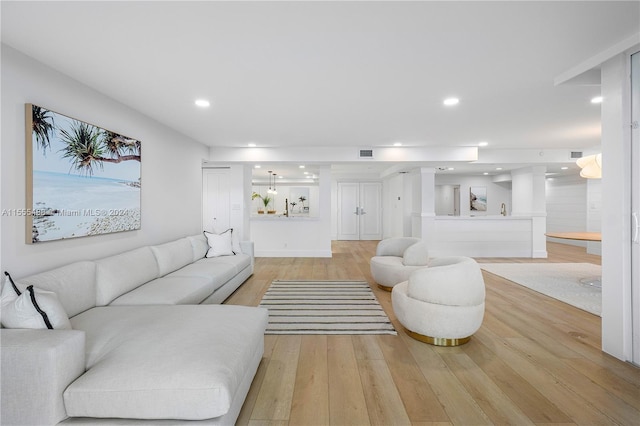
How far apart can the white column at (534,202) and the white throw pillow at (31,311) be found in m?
8.21

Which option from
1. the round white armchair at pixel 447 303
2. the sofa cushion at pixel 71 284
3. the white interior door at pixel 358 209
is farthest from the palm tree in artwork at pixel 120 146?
the white interior door at pixel 358 209

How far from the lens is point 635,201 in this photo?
2094 mm

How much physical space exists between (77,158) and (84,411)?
7.16 ft

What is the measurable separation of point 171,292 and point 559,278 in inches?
229

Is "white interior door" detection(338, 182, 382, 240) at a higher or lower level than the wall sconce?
lower

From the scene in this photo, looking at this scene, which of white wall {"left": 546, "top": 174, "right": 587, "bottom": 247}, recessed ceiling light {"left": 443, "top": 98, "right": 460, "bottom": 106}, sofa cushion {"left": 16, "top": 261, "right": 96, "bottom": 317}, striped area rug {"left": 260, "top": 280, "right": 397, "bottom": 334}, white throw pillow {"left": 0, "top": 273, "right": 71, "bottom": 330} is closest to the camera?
white throw pillow {"left": 0, "top": 273, "right": 71, "bottom": 330}

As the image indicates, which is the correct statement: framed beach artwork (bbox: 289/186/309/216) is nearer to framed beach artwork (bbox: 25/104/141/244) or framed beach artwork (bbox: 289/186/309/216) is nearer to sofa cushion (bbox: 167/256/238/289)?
sofa cushion (bbox: 167/256/238/289)

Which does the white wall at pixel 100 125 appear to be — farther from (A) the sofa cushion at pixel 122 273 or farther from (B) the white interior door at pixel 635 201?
(B) the white interior door at pixel 635 201

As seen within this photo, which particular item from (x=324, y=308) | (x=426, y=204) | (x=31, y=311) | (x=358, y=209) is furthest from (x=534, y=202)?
(x=31, y=311)

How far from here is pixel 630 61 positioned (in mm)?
2133

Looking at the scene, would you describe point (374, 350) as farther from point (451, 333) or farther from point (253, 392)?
point (253, 392)

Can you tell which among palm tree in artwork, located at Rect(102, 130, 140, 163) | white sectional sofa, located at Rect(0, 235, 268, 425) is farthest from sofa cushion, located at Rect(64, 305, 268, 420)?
palm tree in artwork, located at Rect(102, 130, 140, 163)

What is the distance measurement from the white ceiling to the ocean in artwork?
95 centimetres

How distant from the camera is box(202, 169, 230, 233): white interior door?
6324mm
